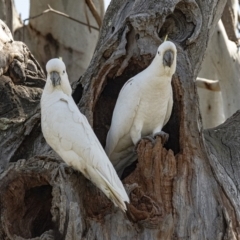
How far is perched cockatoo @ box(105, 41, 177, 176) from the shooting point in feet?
10.9

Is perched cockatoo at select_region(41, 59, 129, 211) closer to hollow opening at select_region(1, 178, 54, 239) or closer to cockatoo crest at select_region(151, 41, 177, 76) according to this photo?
hollow opening at select_region(1, 178, 54, 239)

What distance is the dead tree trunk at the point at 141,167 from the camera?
10.4 ft

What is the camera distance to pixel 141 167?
3.25m

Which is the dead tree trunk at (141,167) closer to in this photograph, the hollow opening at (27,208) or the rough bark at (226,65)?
the hollow opening at (27,208)

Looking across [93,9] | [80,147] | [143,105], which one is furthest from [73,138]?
[93,9]

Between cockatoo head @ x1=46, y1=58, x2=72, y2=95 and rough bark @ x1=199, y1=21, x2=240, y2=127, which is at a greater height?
cockatoo head @ x1=46, y1=58, x2=72, y2=95

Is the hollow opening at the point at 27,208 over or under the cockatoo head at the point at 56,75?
under

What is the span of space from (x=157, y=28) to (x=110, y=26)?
358mm

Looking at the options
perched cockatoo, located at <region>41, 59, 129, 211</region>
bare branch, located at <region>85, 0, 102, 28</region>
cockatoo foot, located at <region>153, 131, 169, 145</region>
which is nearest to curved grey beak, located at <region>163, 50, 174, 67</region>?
cockatoo foot, located at <region>153, 131, 169, 145</region>

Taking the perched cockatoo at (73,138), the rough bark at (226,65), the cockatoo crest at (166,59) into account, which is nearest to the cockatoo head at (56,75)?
the perched cockatoo at (73,138)

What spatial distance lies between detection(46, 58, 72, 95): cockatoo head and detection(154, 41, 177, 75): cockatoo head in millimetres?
470

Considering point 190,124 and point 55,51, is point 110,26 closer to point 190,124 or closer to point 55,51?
point 190,124

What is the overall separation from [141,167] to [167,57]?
542 mm

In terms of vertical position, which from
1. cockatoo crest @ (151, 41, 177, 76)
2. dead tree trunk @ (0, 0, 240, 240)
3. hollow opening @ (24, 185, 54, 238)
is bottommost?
hollow opening @ (24, 185, 54, 238)
